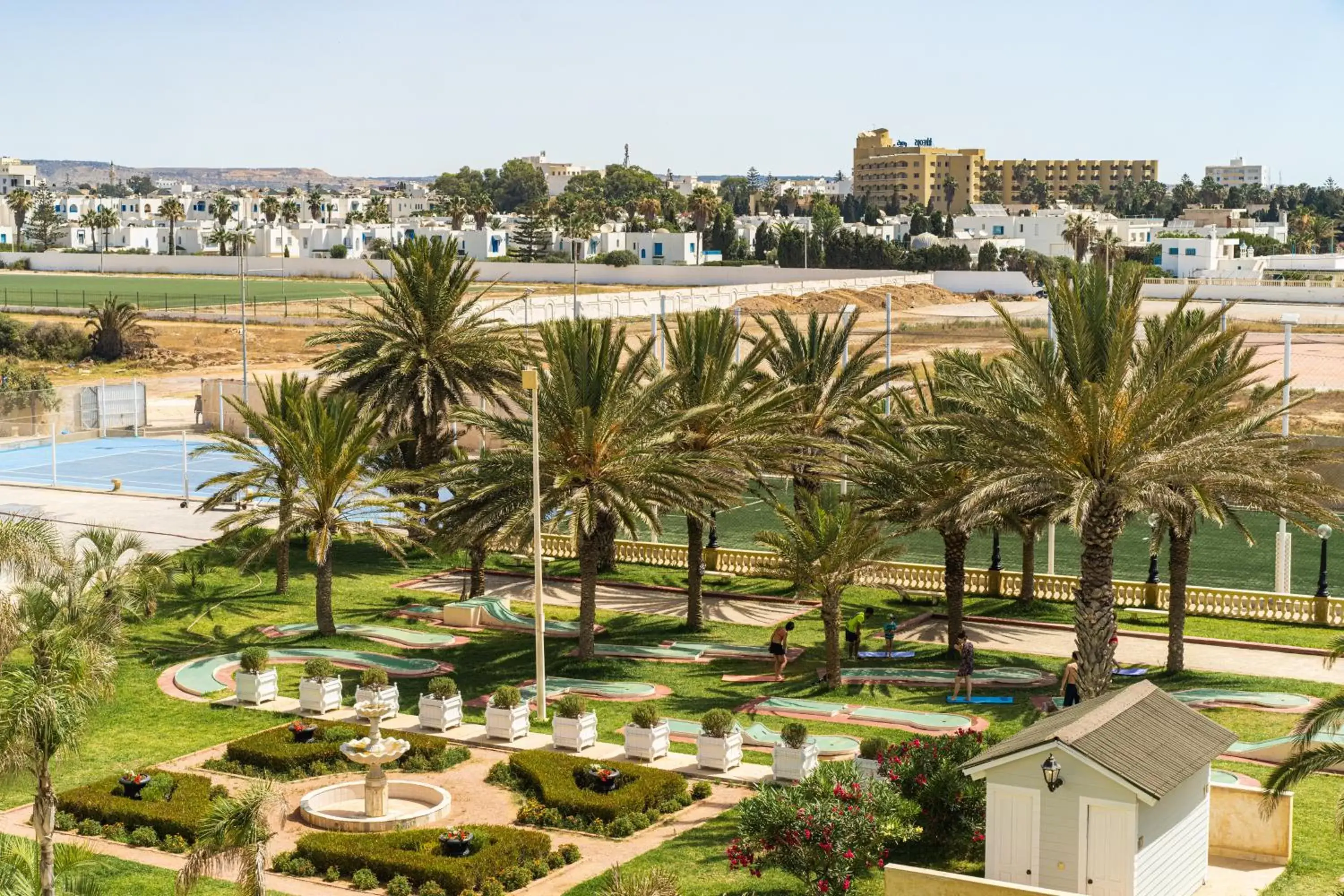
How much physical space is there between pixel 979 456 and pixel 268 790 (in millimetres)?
13002

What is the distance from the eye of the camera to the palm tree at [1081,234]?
13275 centimetres

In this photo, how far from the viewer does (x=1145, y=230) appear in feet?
533

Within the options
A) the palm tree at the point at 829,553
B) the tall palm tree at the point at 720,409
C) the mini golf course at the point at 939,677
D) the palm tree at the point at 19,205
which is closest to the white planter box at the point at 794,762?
the palm tree at the point at 829,553

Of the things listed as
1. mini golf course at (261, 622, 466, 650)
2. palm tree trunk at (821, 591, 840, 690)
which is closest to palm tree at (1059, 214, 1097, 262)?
mini golf course at (261, 622, 466, 650)

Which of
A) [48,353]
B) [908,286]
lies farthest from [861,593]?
[908,286]

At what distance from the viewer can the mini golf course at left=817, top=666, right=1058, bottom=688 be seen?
28.6m

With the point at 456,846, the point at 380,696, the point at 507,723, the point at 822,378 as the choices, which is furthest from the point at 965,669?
the point at 822,378

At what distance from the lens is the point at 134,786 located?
72.2ft

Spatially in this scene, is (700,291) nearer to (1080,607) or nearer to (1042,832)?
(1080,607)

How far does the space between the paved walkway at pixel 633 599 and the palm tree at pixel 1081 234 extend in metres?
99.6

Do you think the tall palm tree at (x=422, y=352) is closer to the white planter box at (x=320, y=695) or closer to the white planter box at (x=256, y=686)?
the white planter box at (x=256, y=686)

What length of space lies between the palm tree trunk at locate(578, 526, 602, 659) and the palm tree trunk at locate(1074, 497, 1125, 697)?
8638 millimetres

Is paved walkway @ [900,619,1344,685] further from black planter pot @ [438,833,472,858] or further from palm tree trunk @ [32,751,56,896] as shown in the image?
palm tree trunk @ [32,751,56,896]

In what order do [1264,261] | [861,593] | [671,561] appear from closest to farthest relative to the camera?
1. [861,593]
2. [671,561]
3. [1264,261]
